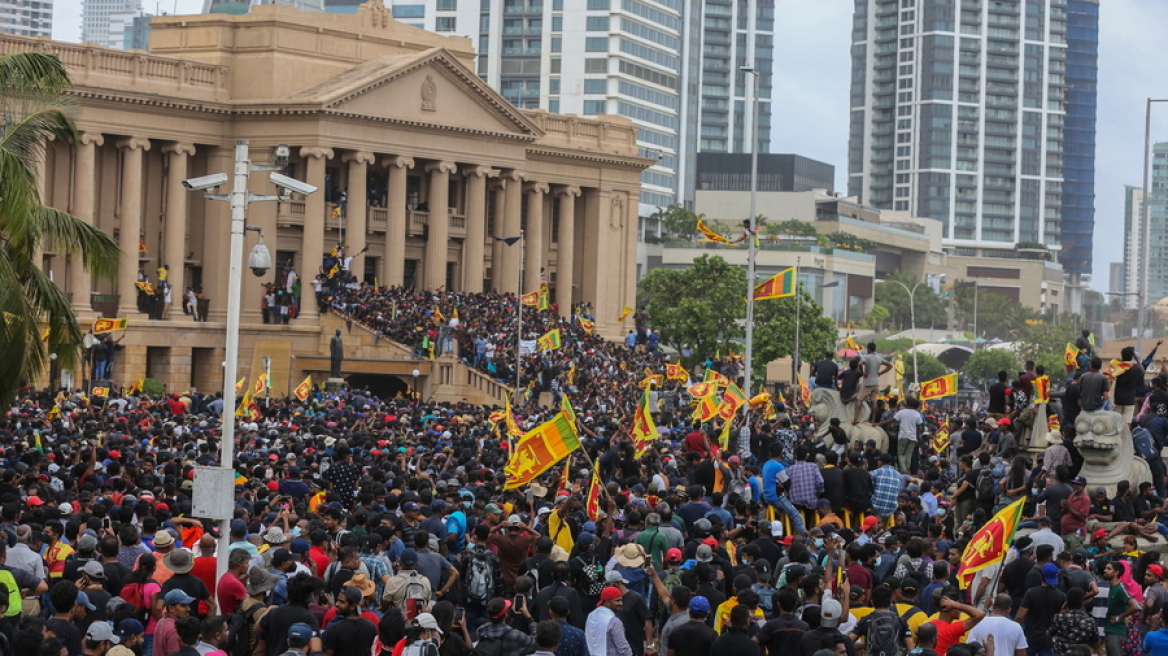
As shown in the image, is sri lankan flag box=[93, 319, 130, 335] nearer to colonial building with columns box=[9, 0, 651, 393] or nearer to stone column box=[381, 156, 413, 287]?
colonial building with columns box=[9, 0, 651, 393]

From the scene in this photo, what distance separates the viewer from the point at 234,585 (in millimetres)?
17328

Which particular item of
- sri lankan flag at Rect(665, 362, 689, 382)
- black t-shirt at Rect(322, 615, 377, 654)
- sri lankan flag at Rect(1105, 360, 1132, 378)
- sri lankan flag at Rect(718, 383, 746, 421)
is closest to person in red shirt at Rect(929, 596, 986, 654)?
black t-shirt at Rect(322, 615, 377, 654)

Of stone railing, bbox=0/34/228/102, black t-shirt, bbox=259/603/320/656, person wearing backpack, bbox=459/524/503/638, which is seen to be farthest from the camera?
stone railing, bbox=0/34/228/102

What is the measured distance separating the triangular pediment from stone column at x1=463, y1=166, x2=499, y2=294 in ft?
6.11

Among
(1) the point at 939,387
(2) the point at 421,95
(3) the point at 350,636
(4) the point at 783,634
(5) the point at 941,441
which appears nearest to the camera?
(3) the point at 350,636

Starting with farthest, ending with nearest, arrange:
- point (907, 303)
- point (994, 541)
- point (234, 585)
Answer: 1. point (907, 303)
2. point (994, 541)
3. point (234, 585)

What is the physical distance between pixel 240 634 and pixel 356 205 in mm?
52354

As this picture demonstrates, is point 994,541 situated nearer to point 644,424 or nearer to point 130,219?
point 644,424

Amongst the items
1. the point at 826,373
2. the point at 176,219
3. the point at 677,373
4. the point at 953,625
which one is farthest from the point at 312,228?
the point at 953,625

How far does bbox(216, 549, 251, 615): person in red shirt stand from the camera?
17328 millimetres

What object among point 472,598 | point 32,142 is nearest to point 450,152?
point 32,142

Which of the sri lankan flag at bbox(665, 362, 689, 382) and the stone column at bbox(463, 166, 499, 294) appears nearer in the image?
the sri lankan flag at bbox(665, 362, 689, 382)

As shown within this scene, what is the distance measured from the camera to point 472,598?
1950cm

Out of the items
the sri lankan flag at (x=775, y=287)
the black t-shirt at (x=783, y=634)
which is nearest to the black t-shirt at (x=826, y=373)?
the sri lankan flag at (x=775, y=287)
